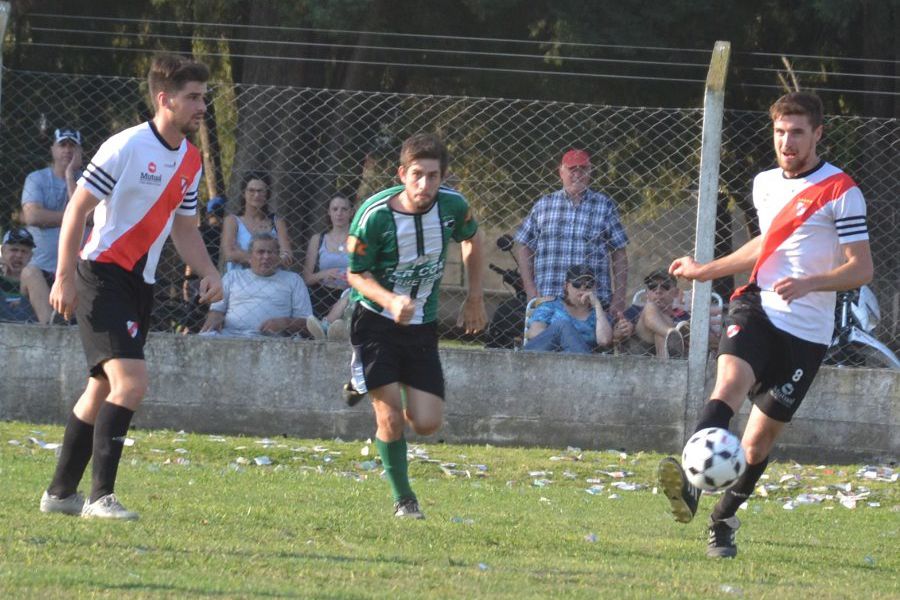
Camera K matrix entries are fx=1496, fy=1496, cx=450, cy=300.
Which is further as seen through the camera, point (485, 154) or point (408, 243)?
point (485, 154)

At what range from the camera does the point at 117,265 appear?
6.77 m

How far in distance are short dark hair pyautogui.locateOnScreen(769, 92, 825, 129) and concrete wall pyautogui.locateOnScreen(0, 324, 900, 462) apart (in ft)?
14.8

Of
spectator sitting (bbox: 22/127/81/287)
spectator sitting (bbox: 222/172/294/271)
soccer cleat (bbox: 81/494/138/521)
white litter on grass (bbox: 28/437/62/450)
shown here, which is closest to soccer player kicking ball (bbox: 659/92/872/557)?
soccer cleat (bbox: 81/494/138/521)

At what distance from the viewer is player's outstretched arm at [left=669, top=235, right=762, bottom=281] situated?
271 inches

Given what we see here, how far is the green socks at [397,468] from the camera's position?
751 centimetres

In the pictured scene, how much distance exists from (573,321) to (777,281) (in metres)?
4.89

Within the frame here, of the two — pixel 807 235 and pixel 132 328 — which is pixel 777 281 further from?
pixel 132 328

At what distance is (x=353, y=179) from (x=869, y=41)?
535 cm

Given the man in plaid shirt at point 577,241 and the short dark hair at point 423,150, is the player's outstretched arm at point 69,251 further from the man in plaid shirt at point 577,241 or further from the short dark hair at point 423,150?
the man in plaid shirt at point 577,241

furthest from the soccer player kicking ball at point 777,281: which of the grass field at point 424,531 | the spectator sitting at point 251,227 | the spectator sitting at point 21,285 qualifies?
the spectator sitting at point 21,285

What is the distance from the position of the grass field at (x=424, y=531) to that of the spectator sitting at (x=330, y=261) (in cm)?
159

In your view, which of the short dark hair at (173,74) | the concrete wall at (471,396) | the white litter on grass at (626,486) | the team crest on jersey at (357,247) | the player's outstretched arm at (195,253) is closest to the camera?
the short dark hair at (173,74)

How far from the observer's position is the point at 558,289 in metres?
11.6

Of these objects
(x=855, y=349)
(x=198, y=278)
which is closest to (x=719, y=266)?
(x=855, y=349)
